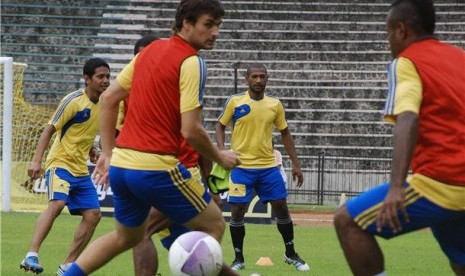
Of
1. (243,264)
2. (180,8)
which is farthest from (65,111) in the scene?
(180,8)

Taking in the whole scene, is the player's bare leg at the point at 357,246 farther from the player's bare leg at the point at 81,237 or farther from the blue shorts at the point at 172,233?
the player's bare leg at the point at 81,237

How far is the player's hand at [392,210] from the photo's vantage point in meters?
7.96

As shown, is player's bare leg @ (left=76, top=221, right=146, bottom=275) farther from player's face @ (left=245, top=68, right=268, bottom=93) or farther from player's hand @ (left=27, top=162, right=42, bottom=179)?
player's face @ (left=245, top=68, right=268, bottom=93)

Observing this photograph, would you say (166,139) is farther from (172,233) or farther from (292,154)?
(292,154)

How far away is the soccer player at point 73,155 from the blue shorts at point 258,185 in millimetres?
2325

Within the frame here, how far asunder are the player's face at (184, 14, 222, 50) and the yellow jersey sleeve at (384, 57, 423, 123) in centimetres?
172

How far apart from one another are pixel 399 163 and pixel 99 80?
6.62 metres

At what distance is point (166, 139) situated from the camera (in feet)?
30.5

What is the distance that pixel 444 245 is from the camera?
28.9 feet

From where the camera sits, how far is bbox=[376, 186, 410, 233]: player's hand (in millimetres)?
7961

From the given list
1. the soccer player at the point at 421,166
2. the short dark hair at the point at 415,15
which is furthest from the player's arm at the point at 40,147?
the short dark hair at the point at 415,15

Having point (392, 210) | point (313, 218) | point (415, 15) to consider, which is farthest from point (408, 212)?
point (313, 218)

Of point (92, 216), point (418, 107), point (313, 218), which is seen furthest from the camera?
point (313, 218)

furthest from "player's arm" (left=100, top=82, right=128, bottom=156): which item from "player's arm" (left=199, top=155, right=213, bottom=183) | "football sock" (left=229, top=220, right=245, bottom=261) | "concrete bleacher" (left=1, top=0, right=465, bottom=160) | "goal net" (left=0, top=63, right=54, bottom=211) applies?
"concrete bleacher" (left=1, top=0, right=465, bottom=160)
